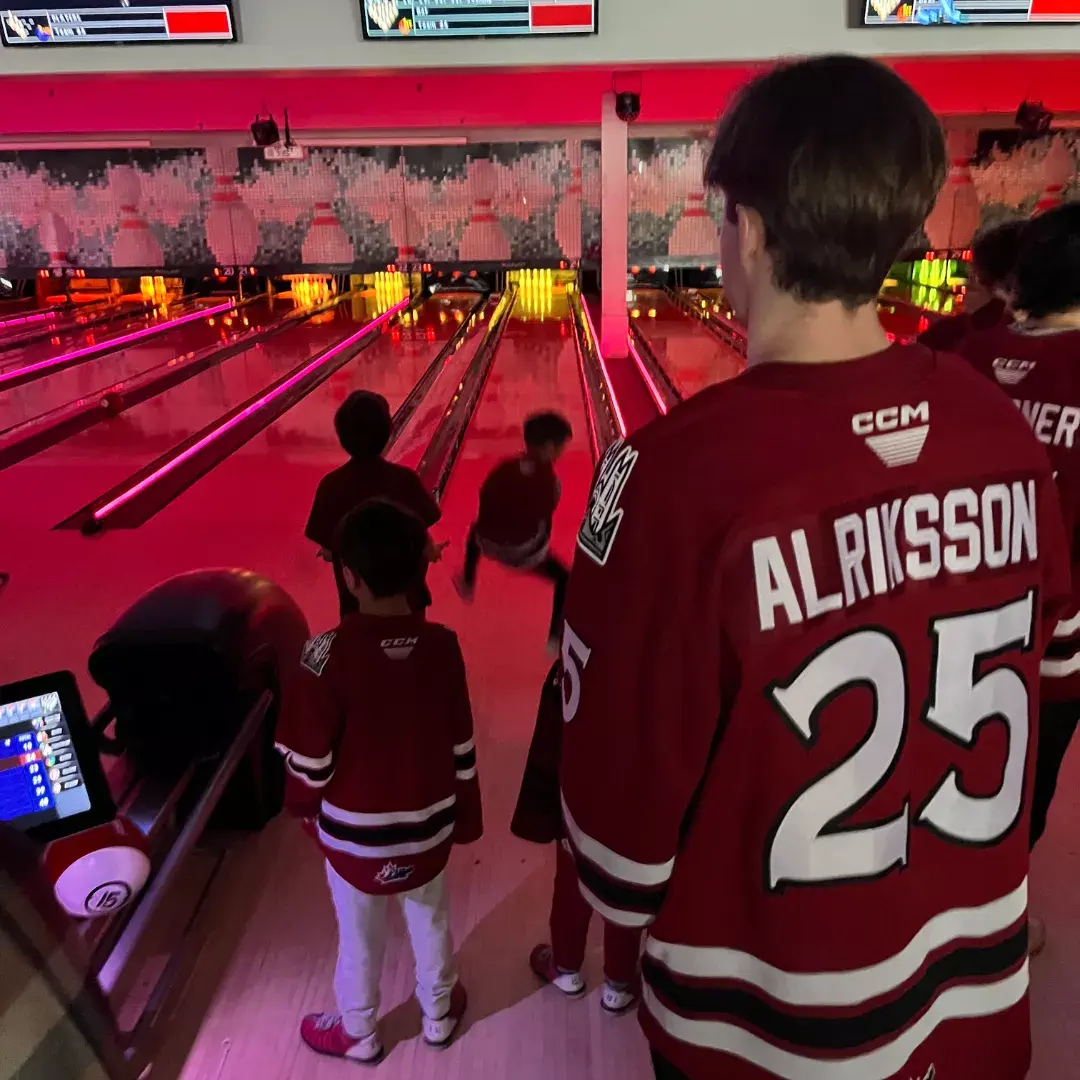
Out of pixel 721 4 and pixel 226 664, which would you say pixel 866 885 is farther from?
pixel 721 4

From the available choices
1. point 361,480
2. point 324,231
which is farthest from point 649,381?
point 324,231

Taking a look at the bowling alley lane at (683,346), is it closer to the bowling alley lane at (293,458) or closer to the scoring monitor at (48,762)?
the bowling alley lane at (293,458)

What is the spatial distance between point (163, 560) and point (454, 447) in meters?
1.67

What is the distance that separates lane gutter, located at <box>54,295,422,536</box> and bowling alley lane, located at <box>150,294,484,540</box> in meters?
0.07

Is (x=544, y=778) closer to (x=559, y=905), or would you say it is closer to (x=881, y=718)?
(x=559, y=905)

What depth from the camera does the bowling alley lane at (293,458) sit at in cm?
370

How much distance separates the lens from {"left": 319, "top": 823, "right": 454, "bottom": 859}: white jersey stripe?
1.36 m

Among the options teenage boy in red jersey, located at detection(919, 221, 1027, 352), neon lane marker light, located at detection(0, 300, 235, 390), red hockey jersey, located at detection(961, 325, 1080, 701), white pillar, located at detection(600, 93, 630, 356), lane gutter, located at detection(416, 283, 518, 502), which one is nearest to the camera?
red hockey jersey, located at detection(961, 325, 1080, 701)

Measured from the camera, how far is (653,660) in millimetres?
682

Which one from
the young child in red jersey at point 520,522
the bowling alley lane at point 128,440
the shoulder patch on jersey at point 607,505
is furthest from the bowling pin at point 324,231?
the shoulder patch on jersey at point 607,505

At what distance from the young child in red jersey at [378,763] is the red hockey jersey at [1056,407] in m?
0.95

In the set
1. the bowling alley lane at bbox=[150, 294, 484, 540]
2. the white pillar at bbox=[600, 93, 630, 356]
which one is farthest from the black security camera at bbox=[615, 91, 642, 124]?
the bowling alley lane at bbox=[150, 294, 484, 540]

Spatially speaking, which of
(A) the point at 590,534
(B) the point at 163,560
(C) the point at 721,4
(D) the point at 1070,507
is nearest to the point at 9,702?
(A) the point at 590,534

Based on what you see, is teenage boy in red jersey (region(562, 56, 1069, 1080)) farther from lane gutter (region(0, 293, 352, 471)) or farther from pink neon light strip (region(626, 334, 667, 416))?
lane gutter (region(0, 293, 352, 471))
